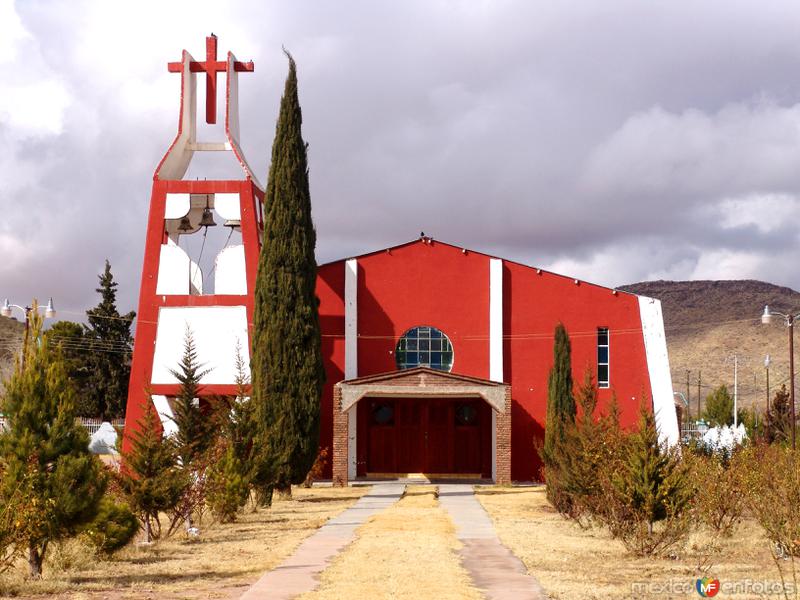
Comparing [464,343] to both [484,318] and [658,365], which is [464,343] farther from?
[658,365]

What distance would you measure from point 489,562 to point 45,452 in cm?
613

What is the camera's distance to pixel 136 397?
31500 mm

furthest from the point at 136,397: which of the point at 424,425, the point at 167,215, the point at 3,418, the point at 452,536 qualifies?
the point at 3,418

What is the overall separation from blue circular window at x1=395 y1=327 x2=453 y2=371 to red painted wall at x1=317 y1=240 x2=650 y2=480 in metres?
0.24

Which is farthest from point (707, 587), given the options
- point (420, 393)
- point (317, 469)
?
point (420, 393)

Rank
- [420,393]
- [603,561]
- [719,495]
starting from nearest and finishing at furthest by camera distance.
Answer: [603,561] → [719,495] → [420,393]

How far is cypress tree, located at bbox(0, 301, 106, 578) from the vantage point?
41.2 ft

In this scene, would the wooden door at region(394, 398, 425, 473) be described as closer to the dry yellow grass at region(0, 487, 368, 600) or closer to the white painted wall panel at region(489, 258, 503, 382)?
the white painted wall panel at region(489, 258, 503, 382)

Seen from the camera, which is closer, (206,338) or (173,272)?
(206,338)

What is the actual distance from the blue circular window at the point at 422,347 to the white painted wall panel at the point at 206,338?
5.86 m

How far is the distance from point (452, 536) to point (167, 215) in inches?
711

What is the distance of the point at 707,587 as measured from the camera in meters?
12.2

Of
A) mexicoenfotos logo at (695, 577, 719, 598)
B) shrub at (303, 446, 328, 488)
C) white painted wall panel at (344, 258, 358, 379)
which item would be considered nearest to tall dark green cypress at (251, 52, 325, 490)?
shrub at (303, 446, 328, 488)

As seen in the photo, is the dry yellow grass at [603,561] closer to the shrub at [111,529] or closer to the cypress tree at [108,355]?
the shrub at [111,529]
